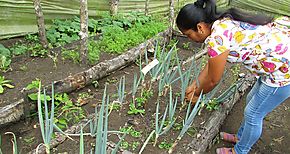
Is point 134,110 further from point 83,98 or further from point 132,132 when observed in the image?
point 83,98

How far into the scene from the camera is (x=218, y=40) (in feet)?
5.72

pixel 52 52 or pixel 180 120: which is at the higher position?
pixel 52 52

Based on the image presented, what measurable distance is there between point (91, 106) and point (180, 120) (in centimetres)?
86

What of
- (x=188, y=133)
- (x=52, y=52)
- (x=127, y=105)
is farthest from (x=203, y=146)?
(x=52, y=52)

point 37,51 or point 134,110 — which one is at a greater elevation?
point 37,51

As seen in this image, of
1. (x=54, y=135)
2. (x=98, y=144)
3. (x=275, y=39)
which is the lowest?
(x=54, y=135)

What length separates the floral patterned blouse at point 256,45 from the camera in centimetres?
175

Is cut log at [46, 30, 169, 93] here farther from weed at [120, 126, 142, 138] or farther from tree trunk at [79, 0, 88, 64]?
weed at [120, 126, 142, 138]

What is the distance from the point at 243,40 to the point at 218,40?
17cm

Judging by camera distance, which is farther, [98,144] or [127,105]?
[127,105]

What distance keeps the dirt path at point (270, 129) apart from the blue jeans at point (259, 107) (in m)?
0.40

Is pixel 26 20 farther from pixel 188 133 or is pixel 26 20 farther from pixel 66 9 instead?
pixel 188 133

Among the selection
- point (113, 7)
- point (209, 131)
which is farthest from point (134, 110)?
point (113, 7)

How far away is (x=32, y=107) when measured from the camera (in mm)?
2471
